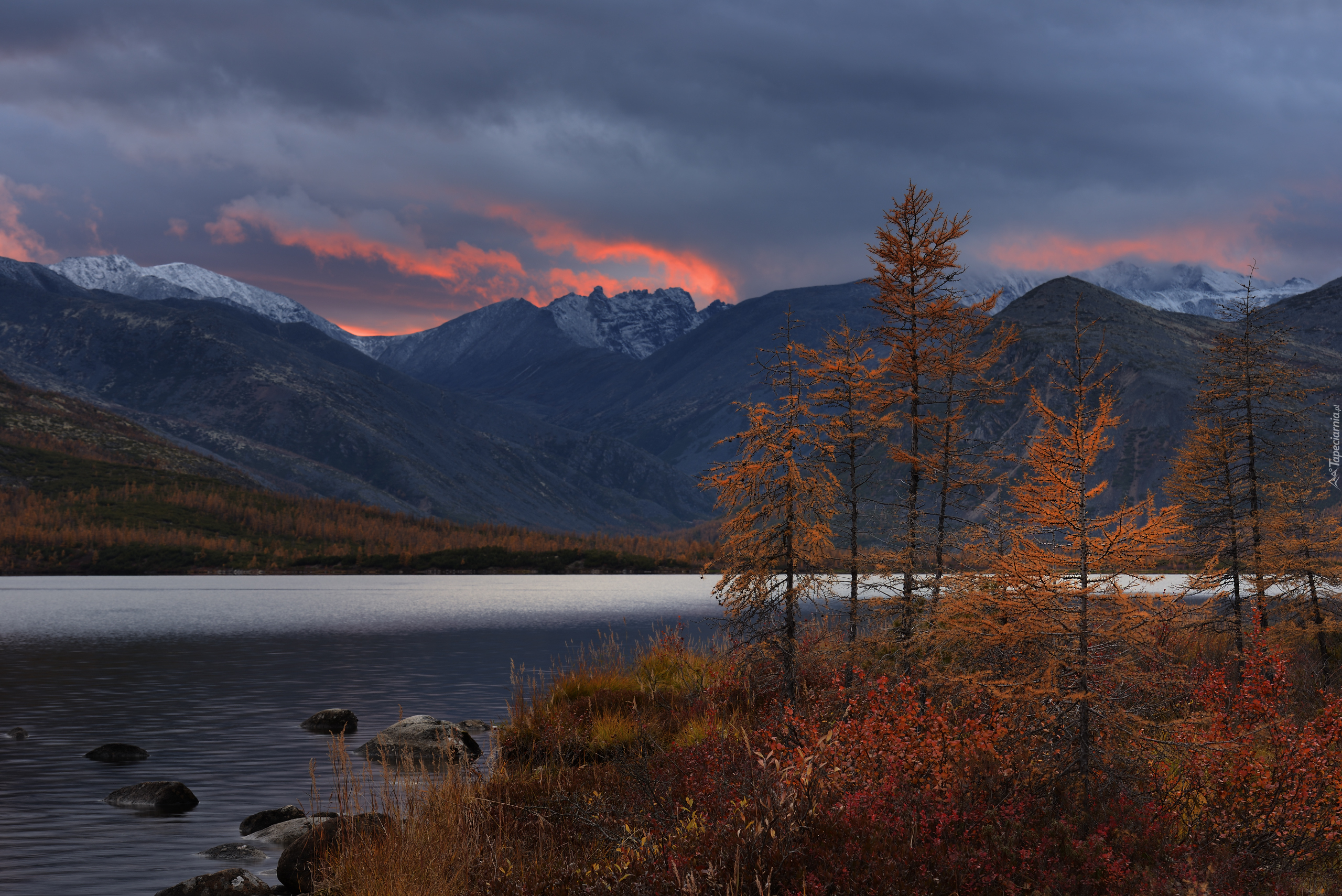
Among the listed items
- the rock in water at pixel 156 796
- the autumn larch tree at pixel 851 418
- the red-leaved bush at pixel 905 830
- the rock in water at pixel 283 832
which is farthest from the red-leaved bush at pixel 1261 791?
the rock in water at pixel 156 796

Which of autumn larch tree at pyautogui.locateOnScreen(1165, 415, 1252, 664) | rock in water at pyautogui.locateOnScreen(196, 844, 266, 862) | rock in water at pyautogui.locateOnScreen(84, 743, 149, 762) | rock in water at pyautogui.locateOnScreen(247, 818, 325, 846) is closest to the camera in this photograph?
rock in water at pyautogui.locateOnScreen(196, 844, 266, 862)

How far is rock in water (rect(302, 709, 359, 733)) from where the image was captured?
1405 inches

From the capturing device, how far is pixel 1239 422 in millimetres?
26469

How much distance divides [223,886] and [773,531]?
11104 millimetres

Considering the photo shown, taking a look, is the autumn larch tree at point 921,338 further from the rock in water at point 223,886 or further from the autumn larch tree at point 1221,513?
the rock in water at point 223,886

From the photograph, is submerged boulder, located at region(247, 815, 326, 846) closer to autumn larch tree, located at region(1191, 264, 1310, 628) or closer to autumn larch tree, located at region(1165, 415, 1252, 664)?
autumn larch tree, located at region(1165, 415, 1252, 664)

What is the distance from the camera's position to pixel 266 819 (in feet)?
71.2

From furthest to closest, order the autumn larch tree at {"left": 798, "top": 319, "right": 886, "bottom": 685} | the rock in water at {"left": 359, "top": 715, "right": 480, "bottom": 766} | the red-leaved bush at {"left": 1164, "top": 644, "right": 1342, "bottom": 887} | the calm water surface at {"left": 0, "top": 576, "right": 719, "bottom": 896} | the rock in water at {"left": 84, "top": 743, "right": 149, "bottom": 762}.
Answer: the rock in water at {"left": 84, "top": 743, "right": 149, "bottom": 762}
the rock in water at {"left": 359, "top": 715, "right": 480, "bottom": 766}
the autumn larch tree at {"left": 798, "top": 319, "right": 886, "bottom": 685}
the calm water surface at {"left": 0, "top": 576, "right": 719, "bottom": 896}
the red-leaved bush at {"left": 1164, "top": 644, "right": 1342, "bottom": 887}

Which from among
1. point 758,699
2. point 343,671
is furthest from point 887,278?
point 343,671

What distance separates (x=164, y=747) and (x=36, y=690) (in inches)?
742

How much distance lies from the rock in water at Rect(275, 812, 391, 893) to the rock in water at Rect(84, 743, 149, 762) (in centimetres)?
1640

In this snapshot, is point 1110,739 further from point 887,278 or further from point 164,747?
point 164,747

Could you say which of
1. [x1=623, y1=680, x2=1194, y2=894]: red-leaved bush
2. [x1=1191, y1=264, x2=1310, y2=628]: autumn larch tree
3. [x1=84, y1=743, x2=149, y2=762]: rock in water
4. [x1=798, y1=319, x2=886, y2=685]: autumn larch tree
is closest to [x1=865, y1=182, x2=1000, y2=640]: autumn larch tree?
[x1=798, y1=319, x2=886, y2=685]: autumn larch tree

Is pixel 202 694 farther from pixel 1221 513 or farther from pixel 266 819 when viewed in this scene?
pixel 1221 513
